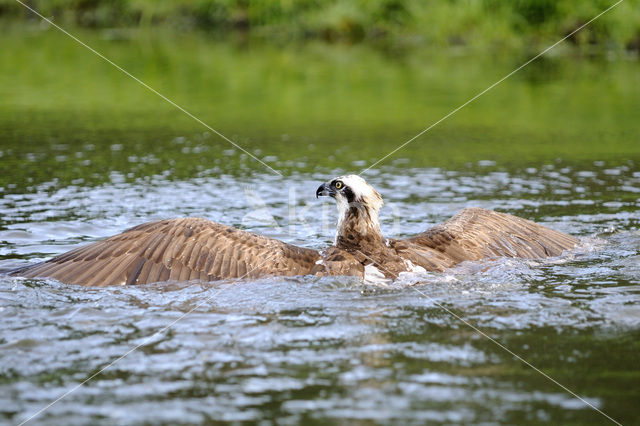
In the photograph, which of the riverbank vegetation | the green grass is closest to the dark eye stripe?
the green grass

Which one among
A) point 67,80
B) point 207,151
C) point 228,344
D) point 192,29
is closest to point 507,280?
point 228,344

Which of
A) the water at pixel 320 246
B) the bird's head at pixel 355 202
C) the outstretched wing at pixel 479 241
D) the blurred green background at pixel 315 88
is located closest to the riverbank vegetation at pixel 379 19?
the blurred green background at pixel 315 88

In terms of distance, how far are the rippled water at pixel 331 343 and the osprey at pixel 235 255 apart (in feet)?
0.46

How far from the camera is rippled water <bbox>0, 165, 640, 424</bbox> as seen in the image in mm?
4762

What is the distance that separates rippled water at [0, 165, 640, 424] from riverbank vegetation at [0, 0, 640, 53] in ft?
58.2

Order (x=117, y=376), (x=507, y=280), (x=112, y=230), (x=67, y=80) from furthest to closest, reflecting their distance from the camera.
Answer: (x=67, y=80), (x=112, y=230), (x=507, y=280), (x=117, y=376)

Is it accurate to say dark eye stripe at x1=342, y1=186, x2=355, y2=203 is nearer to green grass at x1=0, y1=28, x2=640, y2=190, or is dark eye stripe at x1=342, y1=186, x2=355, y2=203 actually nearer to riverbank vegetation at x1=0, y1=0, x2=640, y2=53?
green grass at x1=0, y1=28, x2=640, y2=190

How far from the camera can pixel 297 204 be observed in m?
10.4

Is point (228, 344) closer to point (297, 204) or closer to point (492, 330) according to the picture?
point (492, 330)

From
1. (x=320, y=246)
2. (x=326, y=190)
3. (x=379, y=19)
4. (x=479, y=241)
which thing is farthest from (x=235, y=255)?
(x=379, y=19)

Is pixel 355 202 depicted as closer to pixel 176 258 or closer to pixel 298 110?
pixel 176 258

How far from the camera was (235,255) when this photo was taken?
718cm

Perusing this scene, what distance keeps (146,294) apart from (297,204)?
150 inches

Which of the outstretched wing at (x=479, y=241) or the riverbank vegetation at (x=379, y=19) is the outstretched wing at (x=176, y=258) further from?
the riverbank vegetation at (x=379, y=19)
